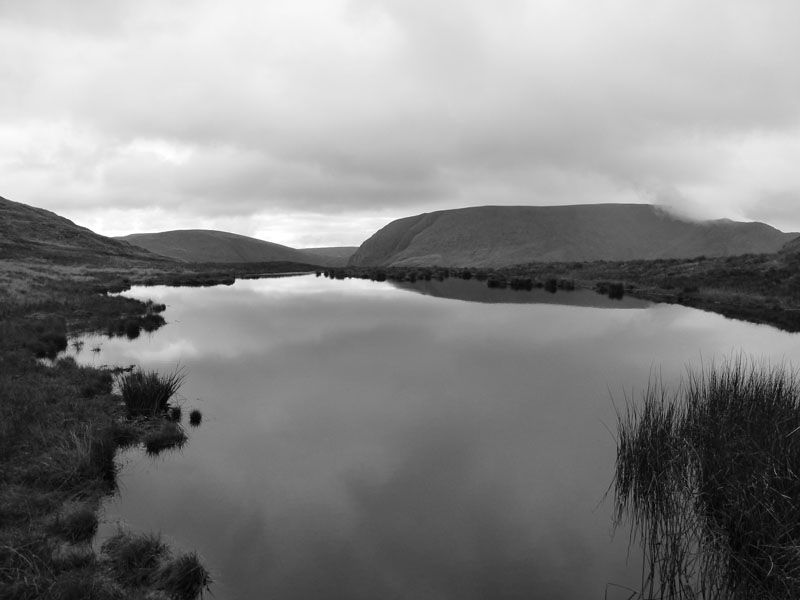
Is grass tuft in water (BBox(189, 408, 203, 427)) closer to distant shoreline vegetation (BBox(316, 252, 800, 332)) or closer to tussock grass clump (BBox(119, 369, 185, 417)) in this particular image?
tussock grass clump (BBox(119, 369, 185, 417))

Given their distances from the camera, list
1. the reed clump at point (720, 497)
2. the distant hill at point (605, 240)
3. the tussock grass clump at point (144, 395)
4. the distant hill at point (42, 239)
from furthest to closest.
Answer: the distant hill at point (605, 240), the distant hill at point (42, 239), the tussock grass clump at point (144, 395), the reed clump at point (720, 497)

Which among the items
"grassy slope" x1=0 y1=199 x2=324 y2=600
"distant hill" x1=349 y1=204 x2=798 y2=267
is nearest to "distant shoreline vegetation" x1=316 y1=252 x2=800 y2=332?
"grassy slope" x1=0 y1=199 x2=324 y2=600

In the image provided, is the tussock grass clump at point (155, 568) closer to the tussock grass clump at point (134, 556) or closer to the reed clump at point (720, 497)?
the tussock grass clump at point (134, 556)

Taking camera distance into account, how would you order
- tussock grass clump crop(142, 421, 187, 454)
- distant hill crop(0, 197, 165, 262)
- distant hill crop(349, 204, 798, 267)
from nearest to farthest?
tussock grass clump crop(142, 421, 187, 454) → distant hill crop(0, 197, 165, 262) → distant hill crop(349, 204, 798, 267)

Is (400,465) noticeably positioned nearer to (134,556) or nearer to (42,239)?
Answer: (134,556)

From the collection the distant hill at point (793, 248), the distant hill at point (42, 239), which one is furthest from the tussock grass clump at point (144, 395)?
the distant hill at point (42, 239)

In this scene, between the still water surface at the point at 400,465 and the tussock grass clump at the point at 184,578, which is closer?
the tussock grass clump at the point at 184,578
